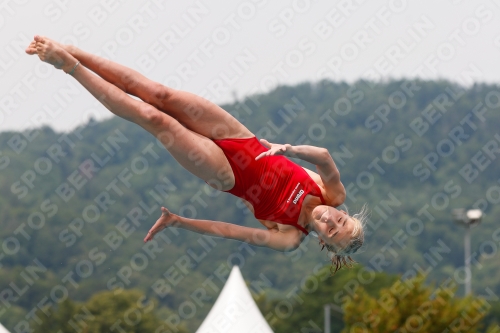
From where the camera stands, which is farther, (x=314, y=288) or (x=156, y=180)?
(x=156, y=180)

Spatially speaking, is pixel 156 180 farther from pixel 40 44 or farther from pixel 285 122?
pixel 40 44

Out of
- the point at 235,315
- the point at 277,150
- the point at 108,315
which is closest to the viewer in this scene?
the point at 277,150

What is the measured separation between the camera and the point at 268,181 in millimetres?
8016

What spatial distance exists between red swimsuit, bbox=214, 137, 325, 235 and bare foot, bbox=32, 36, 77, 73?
59.8 inches

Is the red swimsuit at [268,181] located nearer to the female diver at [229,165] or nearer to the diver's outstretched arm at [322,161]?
the female diver at [229,165]

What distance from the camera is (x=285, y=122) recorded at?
68.5m

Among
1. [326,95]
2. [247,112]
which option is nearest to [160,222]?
[247,112]

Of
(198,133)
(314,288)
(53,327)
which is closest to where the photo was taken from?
(198,133)

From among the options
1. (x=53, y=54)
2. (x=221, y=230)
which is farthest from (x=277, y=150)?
(x=53, y=54)

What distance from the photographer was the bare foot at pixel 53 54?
7.29 m

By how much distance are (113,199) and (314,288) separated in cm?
1767

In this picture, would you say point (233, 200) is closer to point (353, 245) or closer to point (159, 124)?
point (353, 245)

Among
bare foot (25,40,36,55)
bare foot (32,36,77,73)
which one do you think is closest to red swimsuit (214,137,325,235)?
bare foot (32,36,77,73)

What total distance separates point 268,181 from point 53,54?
2235 millimetres
